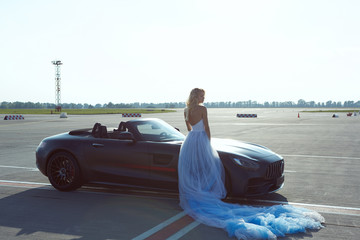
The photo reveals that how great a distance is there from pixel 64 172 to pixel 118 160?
1196 millimetres

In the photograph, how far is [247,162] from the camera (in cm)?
571

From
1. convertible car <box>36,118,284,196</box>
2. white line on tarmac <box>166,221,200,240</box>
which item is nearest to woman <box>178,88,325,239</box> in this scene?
white line on tarmac <box>166,221,200,240</box>

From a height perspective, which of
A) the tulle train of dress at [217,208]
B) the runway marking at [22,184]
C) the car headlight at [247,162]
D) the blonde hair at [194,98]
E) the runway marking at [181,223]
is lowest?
the runway marking at [22,184]

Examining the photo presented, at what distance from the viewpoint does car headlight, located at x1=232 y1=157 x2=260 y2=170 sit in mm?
5672

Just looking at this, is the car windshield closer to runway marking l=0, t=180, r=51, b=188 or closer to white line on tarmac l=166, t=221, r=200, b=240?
white line on tarmac l=166, t=221, r=200, b=240

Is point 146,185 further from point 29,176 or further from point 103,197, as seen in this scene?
point 29,176

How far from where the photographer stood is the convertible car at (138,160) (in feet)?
18.8

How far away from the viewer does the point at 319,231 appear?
459cm

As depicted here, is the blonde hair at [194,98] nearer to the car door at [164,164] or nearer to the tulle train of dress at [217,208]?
the tulle train of dress at [217,208]

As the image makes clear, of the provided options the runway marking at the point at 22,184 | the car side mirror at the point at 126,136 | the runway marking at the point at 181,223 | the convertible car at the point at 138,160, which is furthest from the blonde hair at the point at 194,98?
the runway marking at the point at 22,184

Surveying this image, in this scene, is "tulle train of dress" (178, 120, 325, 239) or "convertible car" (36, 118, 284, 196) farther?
"convertible car" (36, 118, 284, 196)

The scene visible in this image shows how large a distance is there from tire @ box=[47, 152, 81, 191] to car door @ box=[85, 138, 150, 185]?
1.12ft

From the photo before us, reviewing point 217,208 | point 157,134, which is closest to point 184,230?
point 217,208

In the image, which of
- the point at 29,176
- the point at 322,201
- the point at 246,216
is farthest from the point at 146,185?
the point at 29,176
